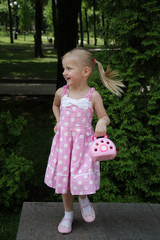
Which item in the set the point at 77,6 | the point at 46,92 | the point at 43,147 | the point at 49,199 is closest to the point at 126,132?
the point at 49,199

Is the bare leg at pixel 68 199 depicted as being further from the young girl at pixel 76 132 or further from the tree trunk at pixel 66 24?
the tree trunk at pixel 66 24

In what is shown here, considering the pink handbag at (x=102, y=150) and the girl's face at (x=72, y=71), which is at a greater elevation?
the girl's face at (x=72, y=71)

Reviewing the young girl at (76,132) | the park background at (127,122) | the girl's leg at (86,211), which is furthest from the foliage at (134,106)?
the young girl at (76,132)

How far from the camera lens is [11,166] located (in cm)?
358

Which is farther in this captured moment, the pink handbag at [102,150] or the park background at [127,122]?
the park background at [127,122]

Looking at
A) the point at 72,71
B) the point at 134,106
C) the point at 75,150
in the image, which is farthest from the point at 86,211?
the point at 134,106

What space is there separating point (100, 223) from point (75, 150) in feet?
2.67

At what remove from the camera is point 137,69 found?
3.51 meters

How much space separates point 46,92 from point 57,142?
8.28m

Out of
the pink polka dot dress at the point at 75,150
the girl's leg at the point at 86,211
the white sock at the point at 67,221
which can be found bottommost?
the white sock at the point at 67,221

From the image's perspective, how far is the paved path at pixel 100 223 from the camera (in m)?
2.57

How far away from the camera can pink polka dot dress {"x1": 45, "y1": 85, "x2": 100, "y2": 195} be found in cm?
242

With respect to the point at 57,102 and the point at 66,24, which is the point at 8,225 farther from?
the point at 66,24

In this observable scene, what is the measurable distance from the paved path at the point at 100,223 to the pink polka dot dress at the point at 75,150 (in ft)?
1.41
